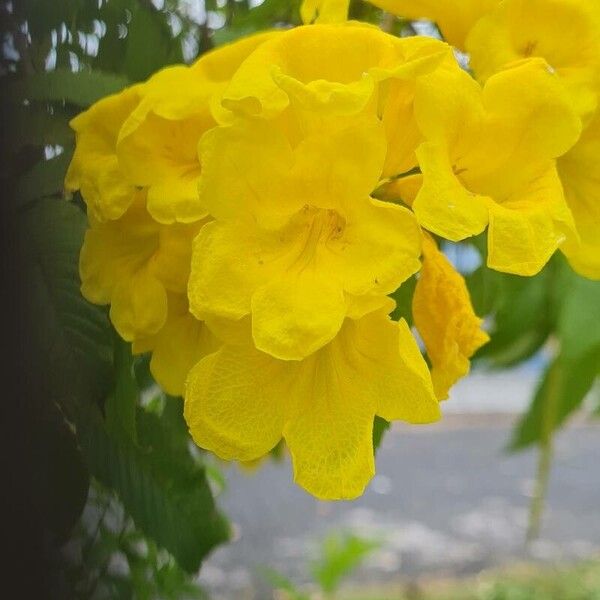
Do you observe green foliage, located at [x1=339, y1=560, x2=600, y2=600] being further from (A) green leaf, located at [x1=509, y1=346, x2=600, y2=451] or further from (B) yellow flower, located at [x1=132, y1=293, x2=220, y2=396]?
(B) yellow flower, located at [x1=132, y1=293, x2=220, y2=396]

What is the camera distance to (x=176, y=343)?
16 cm

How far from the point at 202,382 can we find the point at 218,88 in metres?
0.05

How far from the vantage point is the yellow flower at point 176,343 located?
16 cm

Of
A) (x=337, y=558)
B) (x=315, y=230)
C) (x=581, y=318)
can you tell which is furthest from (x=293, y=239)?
(x=337, y=558)

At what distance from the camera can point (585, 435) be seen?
5.55 feet

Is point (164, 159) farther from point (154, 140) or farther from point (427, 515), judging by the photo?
point (427, 515)

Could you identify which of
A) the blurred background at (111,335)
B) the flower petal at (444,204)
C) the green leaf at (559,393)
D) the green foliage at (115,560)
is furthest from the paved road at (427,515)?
the flower petal at (444,204)

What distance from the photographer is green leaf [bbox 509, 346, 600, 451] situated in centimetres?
34

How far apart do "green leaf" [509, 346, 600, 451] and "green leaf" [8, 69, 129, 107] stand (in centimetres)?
22

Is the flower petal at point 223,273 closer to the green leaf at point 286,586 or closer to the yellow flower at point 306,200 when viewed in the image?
the yellow flower at point 306,200

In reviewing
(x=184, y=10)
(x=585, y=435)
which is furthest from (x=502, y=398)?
(x=184, y=10)

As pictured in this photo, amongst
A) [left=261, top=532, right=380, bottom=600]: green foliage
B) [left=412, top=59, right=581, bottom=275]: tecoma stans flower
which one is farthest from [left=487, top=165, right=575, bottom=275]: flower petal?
[left=261, top=532, right=380, bottom=600]: green foliage

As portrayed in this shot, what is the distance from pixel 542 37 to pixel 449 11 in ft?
0.07

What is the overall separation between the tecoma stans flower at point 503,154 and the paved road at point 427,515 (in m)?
1.05
